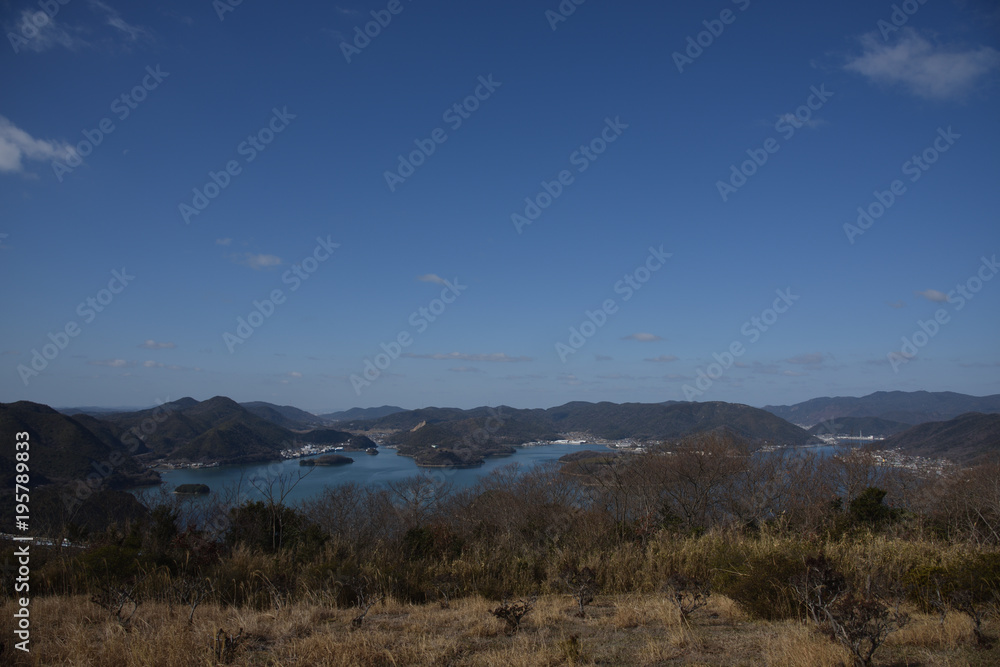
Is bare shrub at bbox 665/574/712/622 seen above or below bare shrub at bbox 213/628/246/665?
below

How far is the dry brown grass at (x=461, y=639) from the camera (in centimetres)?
378

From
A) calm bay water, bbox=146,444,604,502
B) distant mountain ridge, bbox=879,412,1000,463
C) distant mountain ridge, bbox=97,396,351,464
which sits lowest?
calm bay water, bbox=146,444,604,502

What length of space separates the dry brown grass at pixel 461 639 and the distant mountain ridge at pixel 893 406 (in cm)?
13674

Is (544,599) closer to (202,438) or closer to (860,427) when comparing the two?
(202,438)

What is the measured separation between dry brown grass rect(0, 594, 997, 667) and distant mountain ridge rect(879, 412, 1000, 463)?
50.6 meters

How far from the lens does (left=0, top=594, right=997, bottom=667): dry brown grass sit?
3.78m

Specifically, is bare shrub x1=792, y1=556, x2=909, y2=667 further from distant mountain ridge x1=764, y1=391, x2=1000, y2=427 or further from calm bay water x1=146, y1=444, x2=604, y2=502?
distant mountain ridge x1=764, y1=391, x2=1000, y2=427

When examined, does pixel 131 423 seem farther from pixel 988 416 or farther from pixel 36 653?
pixel 988 416

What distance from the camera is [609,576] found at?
22.5 ft

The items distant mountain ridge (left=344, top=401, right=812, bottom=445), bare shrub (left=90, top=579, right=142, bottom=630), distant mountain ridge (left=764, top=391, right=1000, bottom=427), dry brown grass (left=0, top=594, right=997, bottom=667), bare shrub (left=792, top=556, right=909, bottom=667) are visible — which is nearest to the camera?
bare shrub (left=792, top=556, right=909, bottom=667)

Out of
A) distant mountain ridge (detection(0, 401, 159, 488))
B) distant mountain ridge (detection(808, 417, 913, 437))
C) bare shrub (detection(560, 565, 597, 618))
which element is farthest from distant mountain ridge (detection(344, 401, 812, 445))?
distant mountain ridge (detection(0, 401, 159, 488))

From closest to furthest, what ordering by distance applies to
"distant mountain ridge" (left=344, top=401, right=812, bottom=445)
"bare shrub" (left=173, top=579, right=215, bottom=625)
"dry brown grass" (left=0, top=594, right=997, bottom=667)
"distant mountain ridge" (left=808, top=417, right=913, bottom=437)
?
"dry brown grass" (left=0, top=594, right=997, bottom=667)
"bare shrub" (left=173, top=579, right=215, bottom=625)
"distant mountain ridge" (left=344, top=401, right=812, bottom=445)
"distant mountain ridge" (left=808, top=417, right=913, bottom=437)

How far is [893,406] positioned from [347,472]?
146966 mm

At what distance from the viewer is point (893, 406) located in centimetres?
14150
